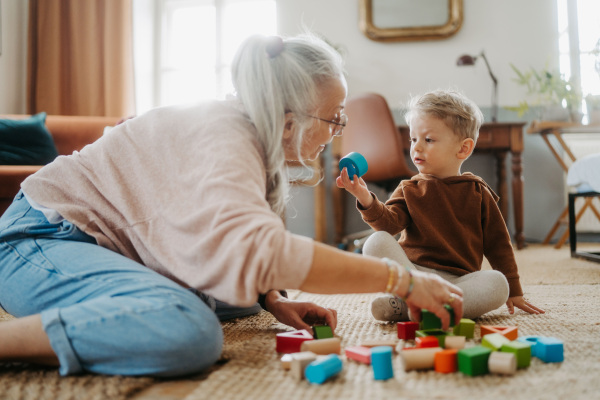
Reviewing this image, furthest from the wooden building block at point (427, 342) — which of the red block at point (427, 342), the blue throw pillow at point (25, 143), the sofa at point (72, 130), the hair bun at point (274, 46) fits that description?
the sofa at point (72, 130)

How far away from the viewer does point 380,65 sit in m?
3.45

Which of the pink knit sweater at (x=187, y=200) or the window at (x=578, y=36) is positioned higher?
the window at (x=578, y=36)

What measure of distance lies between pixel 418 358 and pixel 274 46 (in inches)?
22.0

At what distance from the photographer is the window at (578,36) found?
136 inches

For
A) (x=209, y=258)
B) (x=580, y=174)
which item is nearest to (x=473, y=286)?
(x=209, y=258)

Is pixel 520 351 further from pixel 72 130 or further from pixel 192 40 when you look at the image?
pixel 192 40

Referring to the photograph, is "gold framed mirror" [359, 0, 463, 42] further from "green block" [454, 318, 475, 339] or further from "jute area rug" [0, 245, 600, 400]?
"green block" [454, 318, 475, 339]

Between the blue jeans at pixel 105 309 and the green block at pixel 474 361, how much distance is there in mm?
369

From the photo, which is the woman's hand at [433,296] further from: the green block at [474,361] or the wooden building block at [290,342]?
the wooden building block at [290,342]

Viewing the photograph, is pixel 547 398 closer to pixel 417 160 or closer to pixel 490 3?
pixel 417 160

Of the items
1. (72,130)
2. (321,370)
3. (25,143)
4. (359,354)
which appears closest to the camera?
(321,370)

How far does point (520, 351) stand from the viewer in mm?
773

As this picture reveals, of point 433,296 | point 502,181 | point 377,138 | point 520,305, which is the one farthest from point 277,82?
point 502,181

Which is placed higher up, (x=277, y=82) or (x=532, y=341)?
(x=277, y=82)
